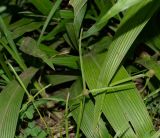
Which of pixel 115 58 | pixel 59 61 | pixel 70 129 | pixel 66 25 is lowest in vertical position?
pixel 70 129

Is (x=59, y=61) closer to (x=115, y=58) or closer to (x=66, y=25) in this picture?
(x=66, y=25)

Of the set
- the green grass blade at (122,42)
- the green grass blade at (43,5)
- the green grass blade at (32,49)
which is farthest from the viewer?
the green grass blade at (43,5)

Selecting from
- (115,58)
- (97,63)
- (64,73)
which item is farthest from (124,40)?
(64,73)

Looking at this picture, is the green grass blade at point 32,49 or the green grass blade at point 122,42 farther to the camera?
the green grass blade at point 32,49

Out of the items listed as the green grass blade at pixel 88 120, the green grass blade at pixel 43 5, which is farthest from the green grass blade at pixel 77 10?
Answer: the green grass blade at pixel 88 120

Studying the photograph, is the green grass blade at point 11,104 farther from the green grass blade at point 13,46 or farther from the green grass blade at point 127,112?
the green grass blade at point 127,112

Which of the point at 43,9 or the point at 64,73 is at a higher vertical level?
the point at 43,9

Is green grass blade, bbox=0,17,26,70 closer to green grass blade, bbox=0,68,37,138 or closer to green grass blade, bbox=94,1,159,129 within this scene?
green grass blade, bbox=0,68,37,138

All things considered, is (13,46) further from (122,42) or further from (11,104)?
(122,42)

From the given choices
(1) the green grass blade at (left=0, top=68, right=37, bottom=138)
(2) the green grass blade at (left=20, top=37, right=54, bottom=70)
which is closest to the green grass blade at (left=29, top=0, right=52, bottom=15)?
(2) the green grass blade at (left=20, top=37, right=54, bottom=70)
